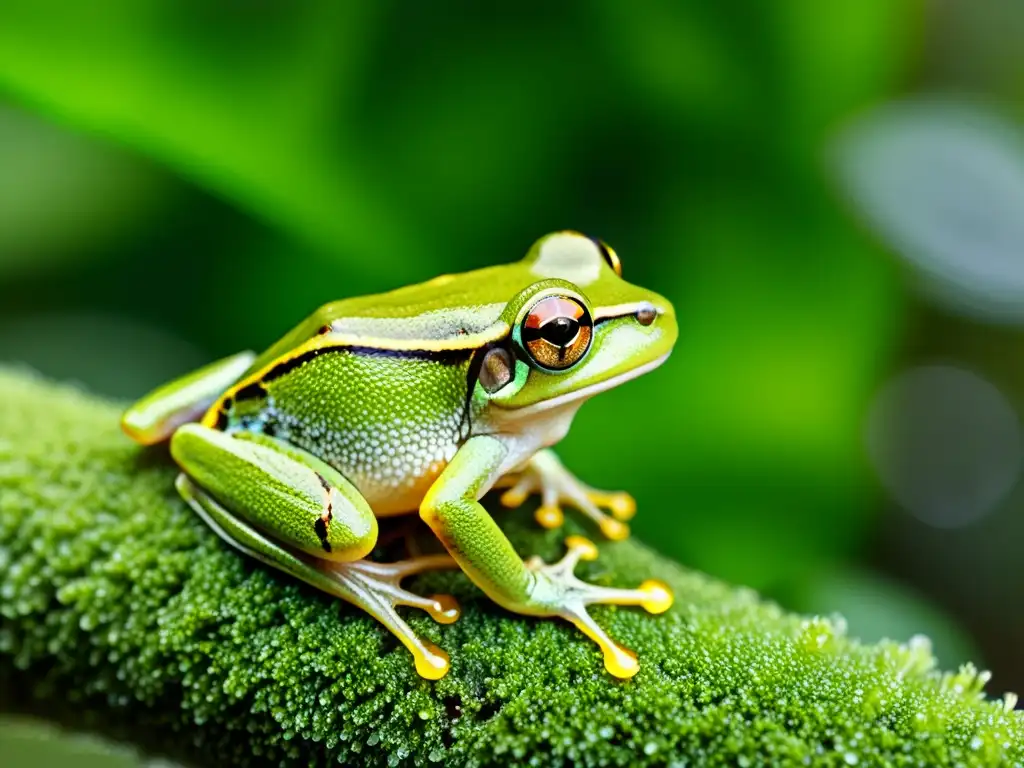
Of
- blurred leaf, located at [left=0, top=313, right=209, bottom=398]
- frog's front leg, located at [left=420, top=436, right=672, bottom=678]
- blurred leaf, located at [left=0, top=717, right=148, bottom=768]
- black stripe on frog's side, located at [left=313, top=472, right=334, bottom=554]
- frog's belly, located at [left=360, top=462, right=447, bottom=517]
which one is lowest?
blurred leaf, located at [left=0, top=717, right=148, bottom=768]

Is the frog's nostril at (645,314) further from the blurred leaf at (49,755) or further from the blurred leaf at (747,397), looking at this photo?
the blurred leaf at (49,755)

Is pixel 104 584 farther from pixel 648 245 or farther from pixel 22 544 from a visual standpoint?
pixel 648 245

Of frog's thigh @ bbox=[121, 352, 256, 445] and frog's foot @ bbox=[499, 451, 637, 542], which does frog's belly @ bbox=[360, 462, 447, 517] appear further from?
frog's thigh @ bbox=[121, 352, 256, 445]

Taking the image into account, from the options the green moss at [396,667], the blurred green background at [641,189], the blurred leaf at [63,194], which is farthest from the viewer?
the blurred leaf at [63,194]

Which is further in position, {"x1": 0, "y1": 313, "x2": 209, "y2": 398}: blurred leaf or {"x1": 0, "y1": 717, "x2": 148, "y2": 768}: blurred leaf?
{"x1": 0, "y1": 313, "x2": 209, "y2": 398}: blurred leaf

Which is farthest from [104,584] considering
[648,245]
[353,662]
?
[648,245]

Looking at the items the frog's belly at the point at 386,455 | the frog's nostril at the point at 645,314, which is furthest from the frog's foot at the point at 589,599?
the frog's nostril at the point at 645,314

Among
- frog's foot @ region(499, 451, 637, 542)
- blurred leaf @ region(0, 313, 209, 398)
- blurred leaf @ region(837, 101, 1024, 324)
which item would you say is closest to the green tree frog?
frog's foot @ region(499, 451, 637, 542)
